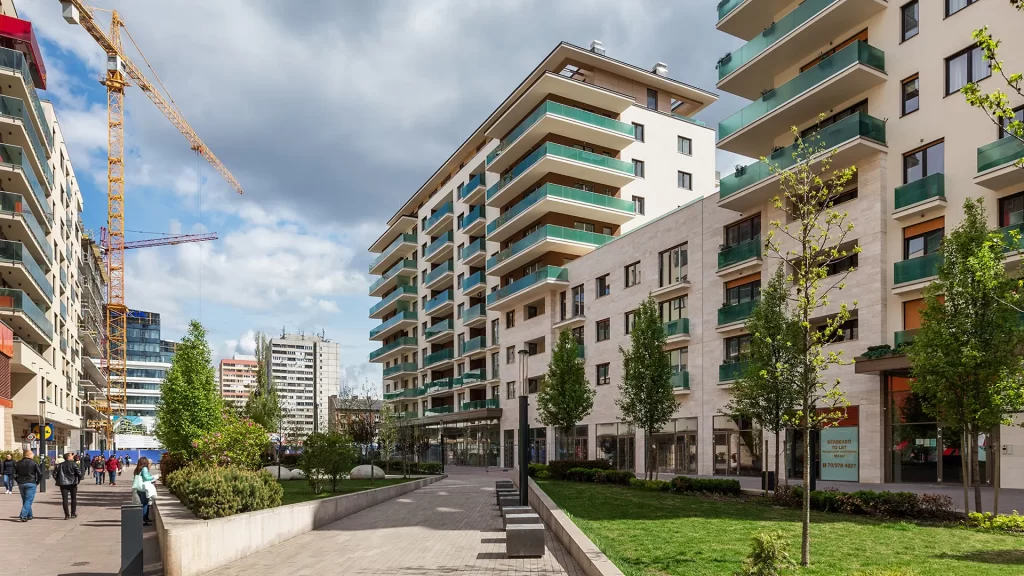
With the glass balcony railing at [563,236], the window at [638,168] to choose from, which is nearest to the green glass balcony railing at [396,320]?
the glass balcony railing at [563,236]

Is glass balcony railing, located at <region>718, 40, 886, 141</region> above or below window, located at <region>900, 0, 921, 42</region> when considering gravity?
below

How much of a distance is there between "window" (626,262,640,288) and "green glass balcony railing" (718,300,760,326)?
754 cm

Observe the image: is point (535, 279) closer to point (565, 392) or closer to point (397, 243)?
point (565, 392)

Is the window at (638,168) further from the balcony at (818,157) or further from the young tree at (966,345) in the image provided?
the young tree at (966,345)

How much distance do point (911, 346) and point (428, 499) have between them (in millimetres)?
15679

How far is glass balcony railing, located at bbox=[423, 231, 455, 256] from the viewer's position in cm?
6984

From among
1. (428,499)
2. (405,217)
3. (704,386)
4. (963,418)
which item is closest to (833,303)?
(704,386)

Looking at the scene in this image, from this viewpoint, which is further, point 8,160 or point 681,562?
point 8,160

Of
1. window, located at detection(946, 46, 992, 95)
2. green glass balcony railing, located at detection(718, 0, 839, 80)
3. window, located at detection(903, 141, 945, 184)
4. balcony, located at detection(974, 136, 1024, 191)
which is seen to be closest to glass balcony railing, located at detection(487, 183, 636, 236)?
green glass balcony railing, located at detection(718, 0, 839, 80)

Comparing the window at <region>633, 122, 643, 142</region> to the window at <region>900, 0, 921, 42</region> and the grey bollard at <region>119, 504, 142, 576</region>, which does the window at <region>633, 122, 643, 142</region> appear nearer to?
the window at <region>900, 0, 921, 42</region>

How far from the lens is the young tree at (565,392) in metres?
38.3

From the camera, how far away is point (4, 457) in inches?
1321

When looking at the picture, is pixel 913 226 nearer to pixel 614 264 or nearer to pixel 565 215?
pixel 614 264

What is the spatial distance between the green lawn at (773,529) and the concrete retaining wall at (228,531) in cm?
590
